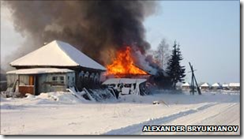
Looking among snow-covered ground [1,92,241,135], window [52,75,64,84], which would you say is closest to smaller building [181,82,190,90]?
window [52,75,64,84]

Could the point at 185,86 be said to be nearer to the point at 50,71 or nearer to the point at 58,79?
the point at 58,79

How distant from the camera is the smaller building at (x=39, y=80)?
28.8 m

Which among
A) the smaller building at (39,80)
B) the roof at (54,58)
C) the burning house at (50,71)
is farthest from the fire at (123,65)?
the smaller building at (39,80)

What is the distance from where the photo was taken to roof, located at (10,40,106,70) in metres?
30.4

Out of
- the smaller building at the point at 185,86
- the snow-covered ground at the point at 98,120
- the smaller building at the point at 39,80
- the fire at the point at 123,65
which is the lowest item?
the snow-covered ground at the point at 98,120

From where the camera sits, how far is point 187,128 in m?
9.75

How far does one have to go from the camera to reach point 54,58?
31.2m

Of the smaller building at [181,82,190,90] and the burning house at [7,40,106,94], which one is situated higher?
the burning house at [7,40,106,94]

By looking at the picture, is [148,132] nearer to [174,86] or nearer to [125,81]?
[125,81]

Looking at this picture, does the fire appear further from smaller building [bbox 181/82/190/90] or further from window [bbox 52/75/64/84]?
window [bbox 52/75/64/84]

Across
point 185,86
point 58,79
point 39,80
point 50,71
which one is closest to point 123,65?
point 185,86

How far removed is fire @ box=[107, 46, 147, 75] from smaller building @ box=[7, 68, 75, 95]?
48.1 feet

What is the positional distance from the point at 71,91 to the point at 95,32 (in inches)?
741

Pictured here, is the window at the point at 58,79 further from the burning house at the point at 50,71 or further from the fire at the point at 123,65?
the fire at the point at 123,65
